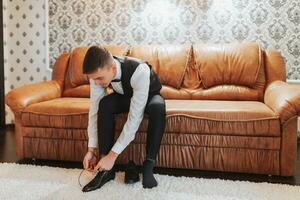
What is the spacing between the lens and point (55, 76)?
2959 millimetres

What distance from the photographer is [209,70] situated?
266cm

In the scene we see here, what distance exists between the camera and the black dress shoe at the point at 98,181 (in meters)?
1.85

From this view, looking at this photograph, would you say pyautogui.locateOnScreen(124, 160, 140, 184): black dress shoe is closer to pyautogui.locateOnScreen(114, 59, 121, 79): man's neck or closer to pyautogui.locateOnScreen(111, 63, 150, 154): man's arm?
pyautogui.locateOnScreen(111, 63, 150, 154): man's arm

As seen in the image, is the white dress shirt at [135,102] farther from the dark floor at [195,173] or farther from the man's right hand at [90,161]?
the dark floor at [195,173]

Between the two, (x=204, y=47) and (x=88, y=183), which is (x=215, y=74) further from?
(x=88, y=183)

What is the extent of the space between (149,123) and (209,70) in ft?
3.03

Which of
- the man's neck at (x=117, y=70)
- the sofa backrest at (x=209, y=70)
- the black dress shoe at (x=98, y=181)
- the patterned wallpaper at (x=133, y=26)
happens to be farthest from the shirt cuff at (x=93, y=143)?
the patterned wallpaper at (x=133, y=26)

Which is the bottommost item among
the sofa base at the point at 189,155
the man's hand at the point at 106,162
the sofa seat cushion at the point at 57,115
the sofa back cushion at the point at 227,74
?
the sofa base at the point at 189,155

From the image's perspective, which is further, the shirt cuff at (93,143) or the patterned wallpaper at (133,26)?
the patterned wallpaper at (133,26)

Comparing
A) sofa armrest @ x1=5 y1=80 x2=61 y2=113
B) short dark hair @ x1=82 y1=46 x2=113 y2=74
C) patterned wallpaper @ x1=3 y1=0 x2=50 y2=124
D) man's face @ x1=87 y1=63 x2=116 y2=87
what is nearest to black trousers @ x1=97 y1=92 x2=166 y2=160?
man's face @ x1=87 y1=63 x2=116 y2=87

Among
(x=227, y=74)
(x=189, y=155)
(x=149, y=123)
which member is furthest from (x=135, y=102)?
(x=227, y=74)

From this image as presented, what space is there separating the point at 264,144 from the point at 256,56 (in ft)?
2.87

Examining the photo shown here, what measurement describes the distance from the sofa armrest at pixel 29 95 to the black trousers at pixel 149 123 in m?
0.70

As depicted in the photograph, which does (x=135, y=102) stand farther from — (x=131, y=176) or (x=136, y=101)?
(x=131, y=176)
